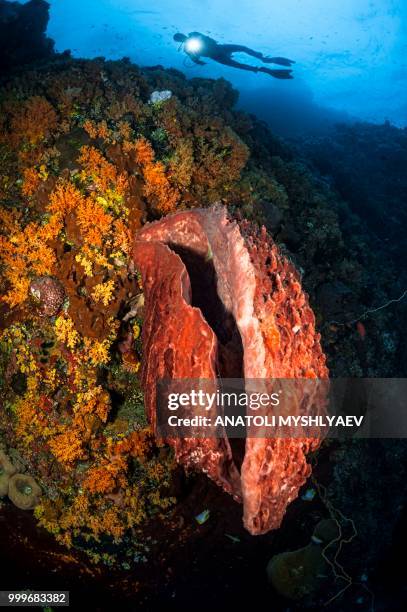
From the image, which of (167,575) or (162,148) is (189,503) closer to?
(167,575)

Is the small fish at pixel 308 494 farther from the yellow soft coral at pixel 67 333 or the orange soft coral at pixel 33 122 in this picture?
the orange soft coral at pixel 33 122

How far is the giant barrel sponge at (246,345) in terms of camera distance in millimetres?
2172

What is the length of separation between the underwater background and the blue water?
32320 millimetres

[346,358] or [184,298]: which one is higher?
[184,298]

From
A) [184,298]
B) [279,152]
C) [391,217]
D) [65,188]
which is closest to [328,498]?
[184,298]

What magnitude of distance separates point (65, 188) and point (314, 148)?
42.8 feet

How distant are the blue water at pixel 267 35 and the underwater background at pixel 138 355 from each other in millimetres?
32320

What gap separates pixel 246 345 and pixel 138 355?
2286 millimetres

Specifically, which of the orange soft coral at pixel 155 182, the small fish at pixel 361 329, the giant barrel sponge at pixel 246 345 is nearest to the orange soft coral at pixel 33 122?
the orange soft coral at pixel 155 182

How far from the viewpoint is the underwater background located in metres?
3.99

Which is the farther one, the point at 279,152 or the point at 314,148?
the point at 314,148

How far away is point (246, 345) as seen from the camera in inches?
88.1

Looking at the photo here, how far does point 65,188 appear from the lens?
409 centimetres

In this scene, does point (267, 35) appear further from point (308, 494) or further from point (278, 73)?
point (308, 494)
